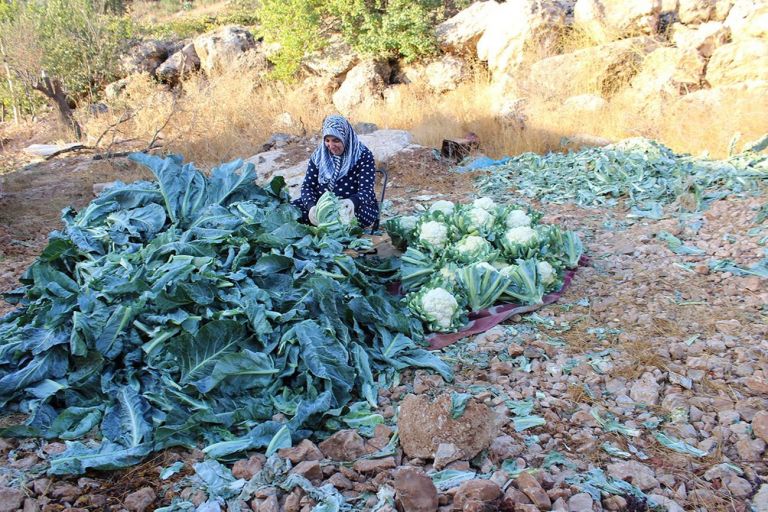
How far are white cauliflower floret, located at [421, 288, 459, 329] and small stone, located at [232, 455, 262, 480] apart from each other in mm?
1215

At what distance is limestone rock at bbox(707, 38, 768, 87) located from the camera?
292 inches

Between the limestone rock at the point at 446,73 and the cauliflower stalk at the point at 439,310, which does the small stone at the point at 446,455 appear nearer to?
the cauliflower stalk at the point at 439,310

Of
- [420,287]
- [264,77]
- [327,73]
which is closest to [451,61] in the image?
[327,73]

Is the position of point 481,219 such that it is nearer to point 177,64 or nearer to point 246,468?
point 246,468

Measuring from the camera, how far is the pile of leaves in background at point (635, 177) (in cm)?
452

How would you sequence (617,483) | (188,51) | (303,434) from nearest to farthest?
(617,483) → (303,434) → (188,51)

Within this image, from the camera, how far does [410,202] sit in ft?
18.1

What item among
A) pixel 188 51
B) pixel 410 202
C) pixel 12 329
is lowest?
pixel 410 202

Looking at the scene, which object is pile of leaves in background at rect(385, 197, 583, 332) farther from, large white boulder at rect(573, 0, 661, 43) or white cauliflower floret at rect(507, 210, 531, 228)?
large white boulder at rect(573, 0, 661, 43)

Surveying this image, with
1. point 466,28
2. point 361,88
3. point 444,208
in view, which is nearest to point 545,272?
point 444,208

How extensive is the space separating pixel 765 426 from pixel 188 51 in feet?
46.8

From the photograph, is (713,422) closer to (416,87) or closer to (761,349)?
(761,349)

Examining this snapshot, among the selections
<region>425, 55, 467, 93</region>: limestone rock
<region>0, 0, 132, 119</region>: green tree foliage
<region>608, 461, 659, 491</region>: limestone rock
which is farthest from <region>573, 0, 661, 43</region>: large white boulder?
<region>0, 0, 132, 119</region>: green tree foliage

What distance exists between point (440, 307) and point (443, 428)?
38.3 inches
